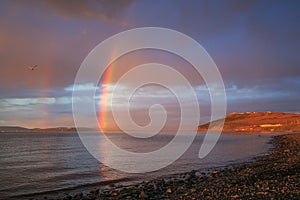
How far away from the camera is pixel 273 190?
15.7 meters

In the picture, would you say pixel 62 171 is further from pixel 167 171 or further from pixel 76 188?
pixel 167 171

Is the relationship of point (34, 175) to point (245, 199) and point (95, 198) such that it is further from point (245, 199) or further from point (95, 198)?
point (245, 199)

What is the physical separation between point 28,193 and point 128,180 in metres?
8.61

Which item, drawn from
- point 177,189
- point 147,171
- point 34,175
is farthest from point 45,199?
point 147,171

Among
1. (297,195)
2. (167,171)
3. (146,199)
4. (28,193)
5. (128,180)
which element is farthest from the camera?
(167,171)

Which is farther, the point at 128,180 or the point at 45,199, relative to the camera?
the point at 128,180

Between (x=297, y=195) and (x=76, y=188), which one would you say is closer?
(x=297, y=195)

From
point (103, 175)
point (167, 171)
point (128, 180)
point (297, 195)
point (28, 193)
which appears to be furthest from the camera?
point (167, 171)

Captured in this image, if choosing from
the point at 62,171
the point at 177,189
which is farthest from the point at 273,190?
the point at 62,171

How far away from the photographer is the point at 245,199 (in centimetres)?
1414

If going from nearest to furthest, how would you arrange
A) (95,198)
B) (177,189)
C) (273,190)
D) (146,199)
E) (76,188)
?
(273,190)
(146,199)
(95,198)
(177,189)
(76,188)

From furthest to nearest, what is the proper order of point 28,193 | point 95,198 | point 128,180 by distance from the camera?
point 128,180 < point 28,193 < point 95,198

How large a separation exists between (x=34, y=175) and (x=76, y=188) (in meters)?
9.28

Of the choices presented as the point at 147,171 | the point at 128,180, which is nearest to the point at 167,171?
the point at 147,171
